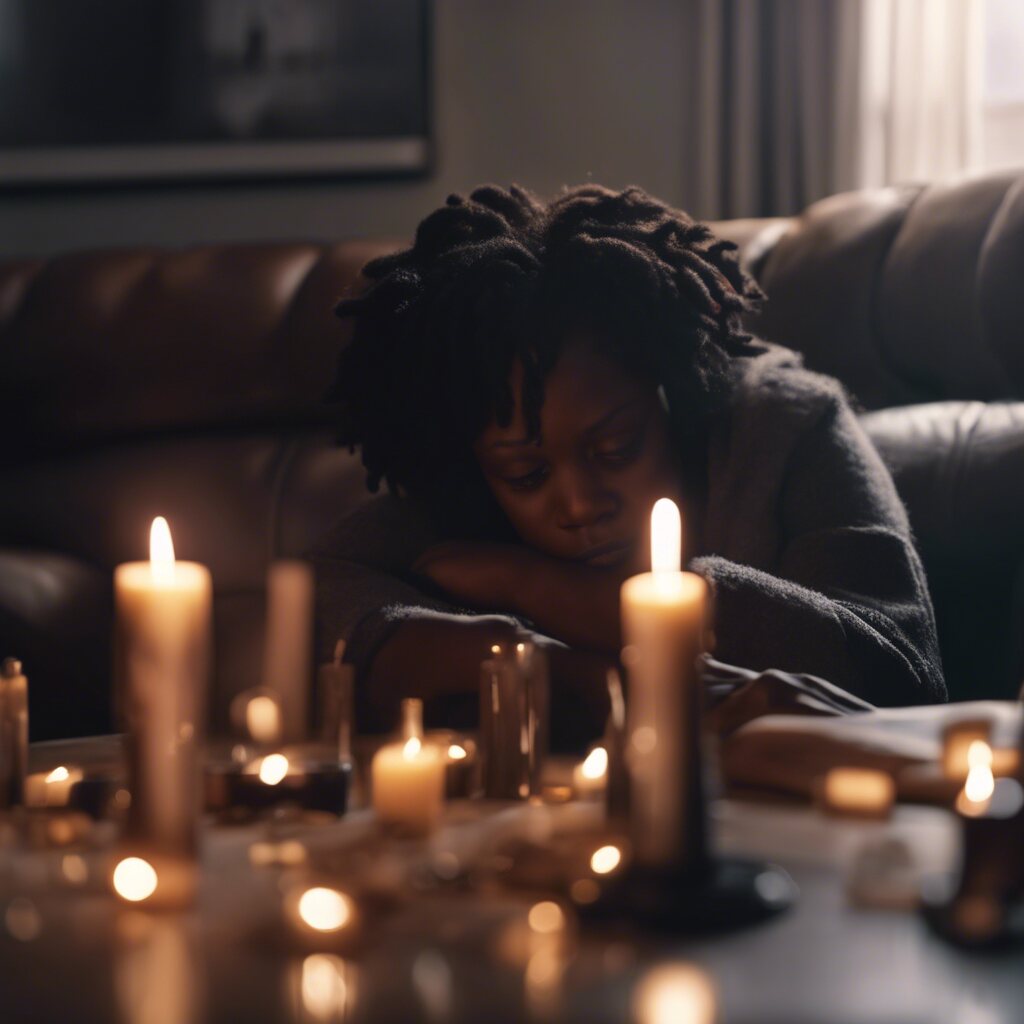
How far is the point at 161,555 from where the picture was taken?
0.56m

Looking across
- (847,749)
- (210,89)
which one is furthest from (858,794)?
(210,89)

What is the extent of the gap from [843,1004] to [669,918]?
74 millimetres

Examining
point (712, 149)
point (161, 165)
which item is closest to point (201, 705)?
point (712, 149)

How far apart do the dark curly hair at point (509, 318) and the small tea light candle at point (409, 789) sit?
0.65 metres

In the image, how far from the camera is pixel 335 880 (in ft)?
1.88

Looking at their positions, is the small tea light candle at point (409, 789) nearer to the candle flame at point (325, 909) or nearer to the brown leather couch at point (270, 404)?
the candle flame at point (325, 909)

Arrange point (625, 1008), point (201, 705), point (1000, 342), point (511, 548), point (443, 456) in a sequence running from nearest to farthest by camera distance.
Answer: point (625, 1008), point (201, 705), point (511, 548), point (443, 456), point (1000, 342)

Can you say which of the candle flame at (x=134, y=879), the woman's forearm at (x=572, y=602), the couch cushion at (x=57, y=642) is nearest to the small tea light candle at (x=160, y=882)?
the candle flame at (x=134, y=879)

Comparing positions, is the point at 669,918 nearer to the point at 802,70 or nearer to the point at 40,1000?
the point at 40,1000

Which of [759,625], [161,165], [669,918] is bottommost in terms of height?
[759,625]

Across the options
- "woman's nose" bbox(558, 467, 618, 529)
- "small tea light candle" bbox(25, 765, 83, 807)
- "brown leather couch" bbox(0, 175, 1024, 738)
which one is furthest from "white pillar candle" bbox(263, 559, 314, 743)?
"brown leather couch" bbox(0, 175, 1024, 738)

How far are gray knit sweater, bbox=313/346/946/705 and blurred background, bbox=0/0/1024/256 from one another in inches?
57.6

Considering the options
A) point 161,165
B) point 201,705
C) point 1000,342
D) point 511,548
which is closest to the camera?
point 201,705

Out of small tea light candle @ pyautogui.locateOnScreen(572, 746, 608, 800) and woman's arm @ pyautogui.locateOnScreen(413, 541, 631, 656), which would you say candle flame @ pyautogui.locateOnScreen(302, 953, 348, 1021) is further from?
woman's arm @ pyautogui.locateOnScreen(413, 541, 631, 656)
